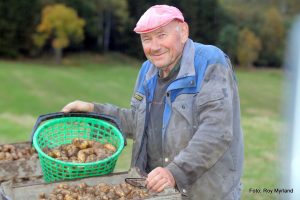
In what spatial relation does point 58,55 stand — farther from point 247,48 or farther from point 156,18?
point 156,18

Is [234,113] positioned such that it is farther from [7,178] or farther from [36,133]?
[7,178]

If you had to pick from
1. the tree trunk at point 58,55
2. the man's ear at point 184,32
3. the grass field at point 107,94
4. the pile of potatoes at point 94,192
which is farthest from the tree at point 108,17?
the pile of potatoes at point 94,192

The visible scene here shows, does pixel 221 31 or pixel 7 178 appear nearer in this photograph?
pixel 7 178

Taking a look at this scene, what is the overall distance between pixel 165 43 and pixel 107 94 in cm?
5117

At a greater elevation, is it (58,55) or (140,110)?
(140,110)

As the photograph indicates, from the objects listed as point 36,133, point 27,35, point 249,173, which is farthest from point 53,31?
point 36,133

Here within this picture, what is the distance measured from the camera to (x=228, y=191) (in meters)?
3.63

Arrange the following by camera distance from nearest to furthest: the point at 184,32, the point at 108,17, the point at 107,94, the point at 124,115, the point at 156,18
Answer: the point at 156,18 → the point at 184,32 → the point at 124,115 → the point at 107,94 → the point at 108,17

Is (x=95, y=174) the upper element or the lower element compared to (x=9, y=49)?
upper

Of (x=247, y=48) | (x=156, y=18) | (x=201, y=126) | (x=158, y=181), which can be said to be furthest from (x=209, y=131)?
(x=247, y=48)

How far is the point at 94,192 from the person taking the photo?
3225 mm

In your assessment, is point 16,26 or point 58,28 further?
point 58,28

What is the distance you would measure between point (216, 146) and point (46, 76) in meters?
61.4

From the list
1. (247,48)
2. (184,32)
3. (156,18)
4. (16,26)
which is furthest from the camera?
(247,48)
